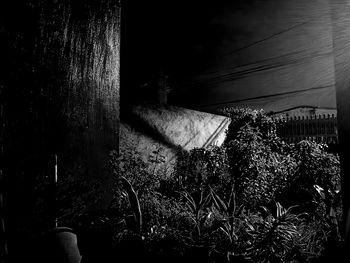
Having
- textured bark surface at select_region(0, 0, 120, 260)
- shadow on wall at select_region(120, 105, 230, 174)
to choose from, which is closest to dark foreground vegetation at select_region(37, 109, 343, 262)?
textured bark surface at select_region(0, 0, 120, 260)

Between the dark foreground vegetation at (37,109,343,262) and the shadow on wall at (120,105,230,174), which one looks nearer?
the dark foreground vegetation at (37,109,343,262)

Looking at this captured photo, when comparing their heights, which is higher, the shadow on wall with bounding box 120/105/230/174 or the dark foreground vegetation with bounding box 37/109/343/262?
the shadow on wall with bounding box 120/105/230/174

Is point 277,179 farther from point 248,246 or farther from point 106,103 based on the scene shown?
point 106,103

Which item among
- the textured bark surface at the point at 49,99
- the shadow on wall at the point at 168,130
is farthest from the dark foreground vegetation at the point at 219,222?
the shadow on wall at the point at 168,130

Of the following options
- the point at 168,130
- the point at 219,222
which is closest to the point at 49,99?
the point at 219,222

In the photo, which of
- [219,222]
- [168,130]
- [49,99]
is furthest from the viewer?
[168,130]

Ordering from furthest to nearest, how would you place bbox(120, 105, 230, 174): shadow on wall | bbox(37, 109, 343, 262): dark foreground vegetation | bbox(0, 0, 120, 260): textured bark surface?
bbox(120, 105, 230, 174): shadow on wall → bbox(0, 0, 120, 260): textured bark surface → bbox(37, 109, 343, 262): dark foreground vegetation

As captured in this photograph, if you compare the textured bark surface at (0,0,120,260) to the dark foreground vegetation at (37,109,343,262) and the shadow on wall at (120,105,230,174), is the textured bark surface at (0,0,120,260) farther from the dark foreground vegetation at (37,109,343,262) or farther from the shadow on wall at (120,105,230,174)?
the shadow on wall at (120,105,230,174)

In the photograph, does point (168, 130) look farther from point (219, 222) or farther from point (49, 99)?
point (219, 222)

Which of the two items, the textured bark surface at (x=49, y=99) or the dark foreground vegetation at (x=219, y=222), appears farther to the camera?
the textured bark surface at (x=49, y=99)

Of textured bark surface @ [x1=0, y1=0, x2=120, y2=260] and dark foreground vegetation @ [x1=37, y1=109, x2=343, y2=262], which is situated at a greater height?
textured bark surface @ [x1=0, y1=0, x2=120, y2=260]

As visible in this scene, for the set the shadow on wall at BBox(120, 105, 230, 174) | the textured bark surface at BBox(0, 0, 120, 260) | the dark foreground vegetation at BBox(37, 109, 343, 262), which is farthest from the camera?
the shadow on wall at BBox(120, 105, 230, 174)

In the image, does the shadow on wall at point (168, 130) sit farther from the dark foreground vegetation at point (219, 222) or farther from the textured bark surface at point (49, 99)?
the textured bark surface at point (49, 99)

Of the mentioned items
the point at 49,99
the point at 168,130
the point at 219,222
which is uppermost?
the point at 49,99
